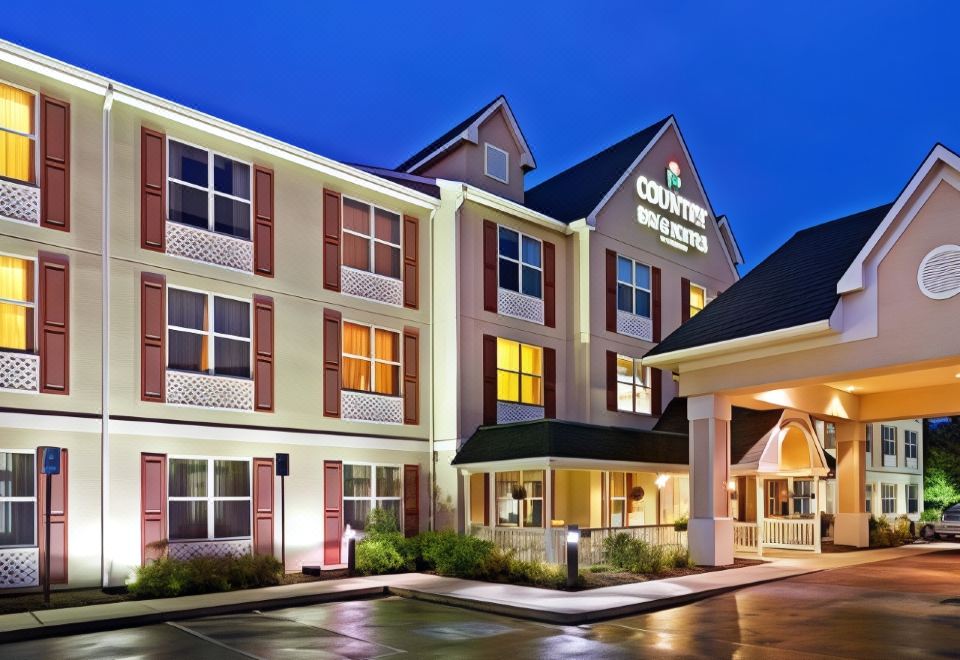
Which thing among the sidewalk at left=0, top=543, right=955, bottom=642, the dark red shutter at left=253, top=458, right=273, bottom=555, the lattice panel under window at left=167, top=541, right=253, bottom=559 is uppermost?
the dark red shutter at left=253, top=458, right=273, bottom=555

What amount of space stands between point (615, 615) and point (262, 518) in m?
9.01

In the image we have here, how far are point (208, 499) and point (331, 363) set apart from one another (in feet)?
14.9

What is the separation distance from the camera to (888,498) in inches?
1682

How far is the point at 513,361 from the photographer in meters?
26.2

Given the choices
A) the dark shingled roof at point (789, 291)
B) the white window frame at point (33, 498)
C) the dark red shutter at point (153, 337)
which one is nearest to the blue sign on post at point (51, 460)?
the white window frame at point (33, 498)

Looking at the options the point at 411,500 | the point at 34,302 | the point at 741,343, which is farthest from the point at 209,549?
the point at 741,343

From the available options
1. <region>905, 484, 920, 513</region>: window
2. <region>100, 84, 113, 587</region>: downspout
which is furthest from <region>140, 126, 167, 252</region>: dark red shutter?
<region>905, 484, 920, 513</region>: window

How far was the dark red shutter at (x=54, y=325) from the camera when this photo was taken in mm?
17125

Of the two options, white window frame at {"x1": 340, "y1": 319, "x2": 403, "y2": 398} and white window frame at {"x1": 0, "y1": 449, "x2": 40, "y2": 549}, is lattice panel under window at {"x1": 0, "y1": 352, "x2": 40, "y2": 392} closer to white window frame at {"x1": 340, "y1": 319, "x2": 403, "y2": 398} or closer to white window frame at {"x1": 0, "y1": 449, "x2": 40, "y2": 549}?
white window frame at {"x1": 0, "y1": 449, "x2": 40, "y2": 549}

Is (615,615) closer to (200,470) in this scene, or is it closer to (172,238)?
(200,470)

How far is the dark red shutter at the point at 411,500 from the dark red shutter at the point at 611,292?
26.4 ft

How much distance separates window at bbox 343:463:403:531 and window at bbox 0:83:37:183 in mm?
9863

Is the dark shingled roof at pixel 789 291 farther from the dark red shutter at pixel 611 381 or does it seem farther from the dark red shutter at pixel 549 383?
the dark red shutter at pixel 611 381

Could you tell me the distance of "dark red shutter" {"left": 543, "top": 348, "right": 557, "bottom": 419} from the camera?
1045 inches
